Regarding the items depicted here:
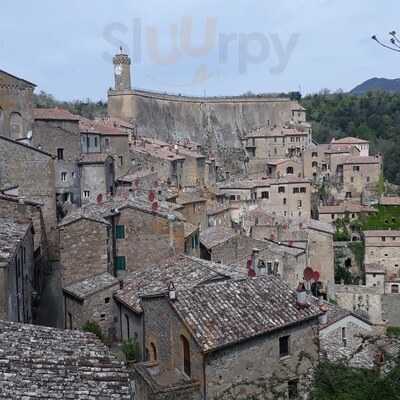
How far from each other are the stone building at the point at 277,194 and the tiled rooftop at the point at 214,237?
743 inches

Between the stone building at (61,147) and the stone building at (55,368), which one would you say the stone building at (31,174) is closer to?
the stone building at (61,147)

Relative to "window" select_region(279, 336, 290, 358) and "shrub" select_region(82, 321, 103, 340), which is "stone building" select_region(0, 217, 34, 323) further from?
"window" select_region(279, 336, 290, 358)

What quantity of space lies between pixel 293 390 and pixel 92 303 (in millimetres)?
9265

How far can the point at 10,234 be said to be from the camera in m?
15.4

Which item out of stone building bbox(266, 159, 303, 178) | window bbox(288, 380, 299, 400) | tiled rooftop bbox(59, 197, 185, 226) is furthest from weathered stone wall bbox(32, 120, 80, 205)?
stone building bbox(266, 159, 303, 178)

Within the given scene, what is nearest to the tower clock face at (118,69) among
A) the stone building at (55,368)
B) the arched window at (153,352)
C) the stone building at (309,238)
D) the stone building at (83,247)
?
the stone building at (309,238)

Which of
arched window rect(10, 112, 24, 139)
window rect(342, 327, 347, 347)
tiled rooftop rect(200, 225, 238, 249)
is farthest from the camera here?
arched window rect(10, 112, 24, 139)

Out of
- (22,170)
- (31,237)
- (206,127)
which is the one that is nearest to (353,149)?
(206,127)

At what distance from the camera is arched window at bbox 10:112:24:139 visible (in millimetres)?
31031

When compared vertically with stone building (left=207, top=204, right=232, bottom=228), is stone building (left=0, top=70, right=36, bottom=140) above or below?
above

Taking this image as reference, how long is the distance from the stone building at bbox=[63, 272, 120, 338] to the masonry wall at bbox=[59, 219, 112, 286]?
48 cm

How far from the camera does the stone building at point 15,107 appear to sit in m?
30.6

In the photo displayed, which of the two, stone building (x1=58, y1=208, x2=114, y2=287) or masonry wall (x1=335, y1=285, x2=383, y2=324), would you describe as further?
masonry wall (x1=335, y1=285, x2=383, y2=324)

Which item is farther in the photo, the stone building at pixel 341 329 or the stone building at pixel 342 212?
the stone building at pixel 342 212
